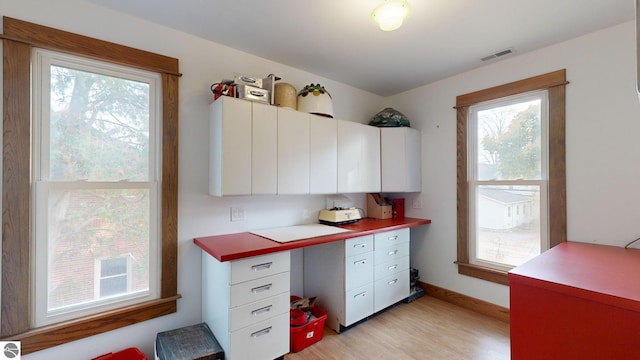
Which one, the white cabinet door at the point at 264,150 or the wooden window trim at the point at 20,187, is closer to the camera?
the wooden window trim at the point at 20,187

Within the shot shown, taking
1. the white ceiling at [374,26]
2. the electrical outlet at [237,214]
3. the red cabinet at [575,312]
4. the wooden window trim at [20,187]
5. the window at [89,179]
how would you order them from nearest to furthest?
1. the red cabinet at [575,312]
2. the wooden window trim at [20,187]
3. the window at [89,179]
4. the white ceiling at [374,26]
5. the electrical outlet at [237,214]

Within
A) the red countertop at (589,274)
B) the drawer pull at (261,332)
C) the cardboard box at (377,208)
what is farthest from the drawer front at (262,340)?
the cardboard box at (377,208)

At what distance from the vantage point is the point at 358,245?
2.36 meters

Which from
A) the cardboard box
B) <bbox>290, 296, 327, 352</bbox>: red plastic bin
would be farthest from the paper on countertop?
the cardboard box

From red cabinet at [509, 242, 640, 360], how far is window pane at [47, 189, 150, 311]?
232cm

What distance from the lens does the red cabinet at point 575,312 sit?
0.99 m

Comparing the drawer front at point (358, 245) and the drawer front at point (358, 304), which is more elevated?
the drawer front at point (358, 245)

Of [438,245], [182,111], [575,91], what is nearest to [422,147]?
[438,245]

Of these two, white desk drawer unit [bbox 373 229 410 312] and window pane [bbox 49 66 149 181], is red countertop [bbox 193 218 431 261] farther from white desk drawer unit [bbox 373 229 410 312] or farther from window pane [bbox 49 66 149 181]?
window pane [bbox 49 66 149 181]

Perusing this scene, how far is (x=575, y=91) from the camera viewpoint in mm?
2135

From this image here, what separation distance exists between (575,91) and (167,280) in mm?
3550

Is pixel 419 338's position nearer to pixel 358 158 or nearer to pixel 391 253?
pixel 391 253

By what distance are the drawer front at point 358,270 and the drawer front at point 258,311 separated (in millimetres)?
608

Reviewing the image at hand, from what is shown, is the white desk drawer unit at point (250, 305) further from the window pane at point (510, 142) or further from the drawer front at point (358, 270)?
the window pane at point (510, 142)
